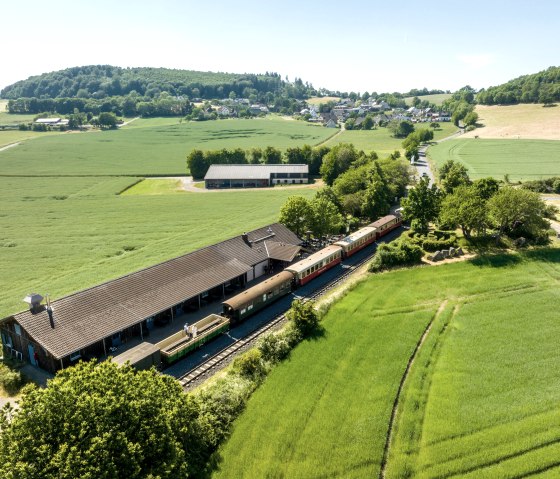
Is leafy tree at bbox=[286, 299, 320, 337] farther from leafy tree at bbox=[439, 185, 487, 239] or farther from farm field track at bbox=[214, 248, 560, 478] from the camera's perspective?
leafy tree at bbox=[439, 185, 487, 239]

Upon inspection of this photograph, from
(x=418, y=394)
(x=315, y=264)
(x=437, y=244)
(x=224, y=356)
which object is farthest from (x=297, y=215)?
(x=418, y=394)

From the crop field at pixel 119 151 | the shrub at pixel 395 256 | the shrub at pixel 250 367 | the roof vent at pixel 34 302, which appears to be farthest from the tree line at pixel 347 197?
the crop field at pixel 119 151

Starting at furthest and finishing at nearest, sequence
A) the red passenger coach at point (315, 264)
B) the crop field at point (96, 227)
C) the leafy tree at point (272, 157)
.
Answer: the leafy tree at point (272, 157) < the crop field at point (96, 227) < the red passenger coach at point (315, 264)

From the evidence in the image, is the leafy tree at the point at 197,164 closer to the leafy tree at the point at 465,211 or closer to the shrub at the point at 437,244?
the leafy tree at the point at 465,211

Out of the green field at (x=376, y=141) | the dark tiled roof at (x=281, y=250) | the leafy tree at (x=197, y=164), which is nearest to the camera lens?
the dark tiled roof at (x=281, y=250)

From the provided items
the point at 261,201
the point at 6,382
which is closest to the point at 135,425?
the point at 6,382

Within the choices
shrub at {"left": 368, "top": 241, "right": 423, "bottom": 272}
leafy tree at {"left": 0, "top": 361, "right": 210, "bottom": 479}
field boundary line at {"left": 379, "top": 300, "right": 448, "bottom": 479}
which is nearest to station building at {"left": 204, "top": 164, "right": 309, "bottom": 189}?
shrub at {"left": 368, "top": 241, "right": 423, "bottom": 272}

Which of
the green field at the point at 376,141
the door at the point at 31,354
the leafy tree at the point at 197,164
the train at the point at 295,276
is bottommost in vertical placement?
the door at the point at 31,354
